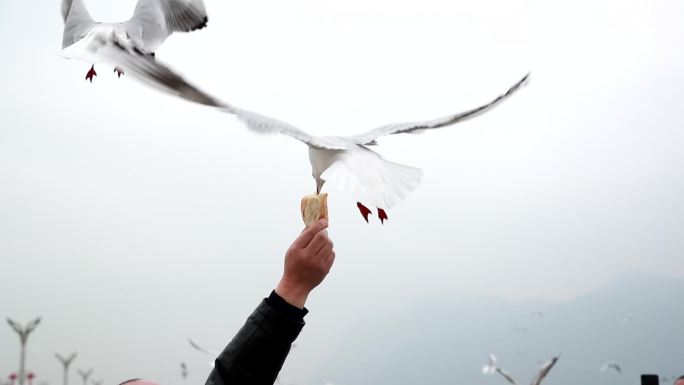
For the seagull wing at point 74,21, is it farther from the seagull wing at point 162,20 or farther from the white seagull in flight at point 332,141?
the white seagull in flight at point 332,141

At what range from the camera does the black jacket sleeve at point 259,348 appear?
39.7 inches

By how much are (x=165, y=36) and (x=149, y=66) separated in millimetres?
1222

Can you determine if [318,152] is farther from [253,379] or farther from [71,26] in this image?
[71,26]

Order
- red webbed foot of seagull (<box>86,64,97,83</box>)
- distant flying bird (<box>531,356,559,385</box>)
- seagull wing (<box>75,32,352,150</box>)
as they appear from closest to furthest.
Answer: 1. seagull wing (<box>75,32,352,150</box>)
2. red webbed foot of seagull (<box>86,64,97,83</box>)
3. distant flying bird (<box>531,356,559,385</box>)

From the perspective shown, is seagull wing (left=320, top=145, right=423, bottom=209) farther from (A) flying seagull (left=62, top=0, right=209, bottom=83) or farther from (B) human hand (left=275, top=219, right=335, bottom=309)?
(A) flying seagull (left=62, top=0, right=209, bottom=83)

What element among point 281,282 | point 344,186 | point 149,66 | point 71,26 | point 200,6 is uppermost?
point 200,6

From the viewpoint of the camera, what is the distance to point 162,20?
2.19 m

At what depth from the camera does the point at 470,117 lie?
4.50 feet

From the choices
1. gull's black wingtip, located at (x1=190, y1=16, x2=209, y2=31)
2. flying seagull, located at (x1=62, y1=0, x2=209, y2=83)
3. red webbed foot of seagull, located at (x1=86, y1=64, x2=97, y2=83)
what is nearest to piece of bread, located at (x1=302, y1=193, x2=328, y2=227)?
flying seagull, located at (x1=62, y1=0, x2=209, y2=83)

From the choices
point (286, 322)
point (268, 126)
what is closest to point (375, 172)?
point (268, 126)

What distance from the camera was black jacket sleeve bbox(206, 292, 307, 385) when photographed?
101 centimetres

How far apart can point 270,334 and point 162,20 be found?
1.44 meters

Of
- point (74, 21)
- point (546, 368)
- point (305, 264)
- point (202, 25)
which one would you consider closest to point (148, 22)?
point (74, 21)

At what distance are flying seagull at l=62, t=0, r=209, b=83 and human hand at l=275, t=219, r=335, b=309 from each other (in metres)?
0.93
